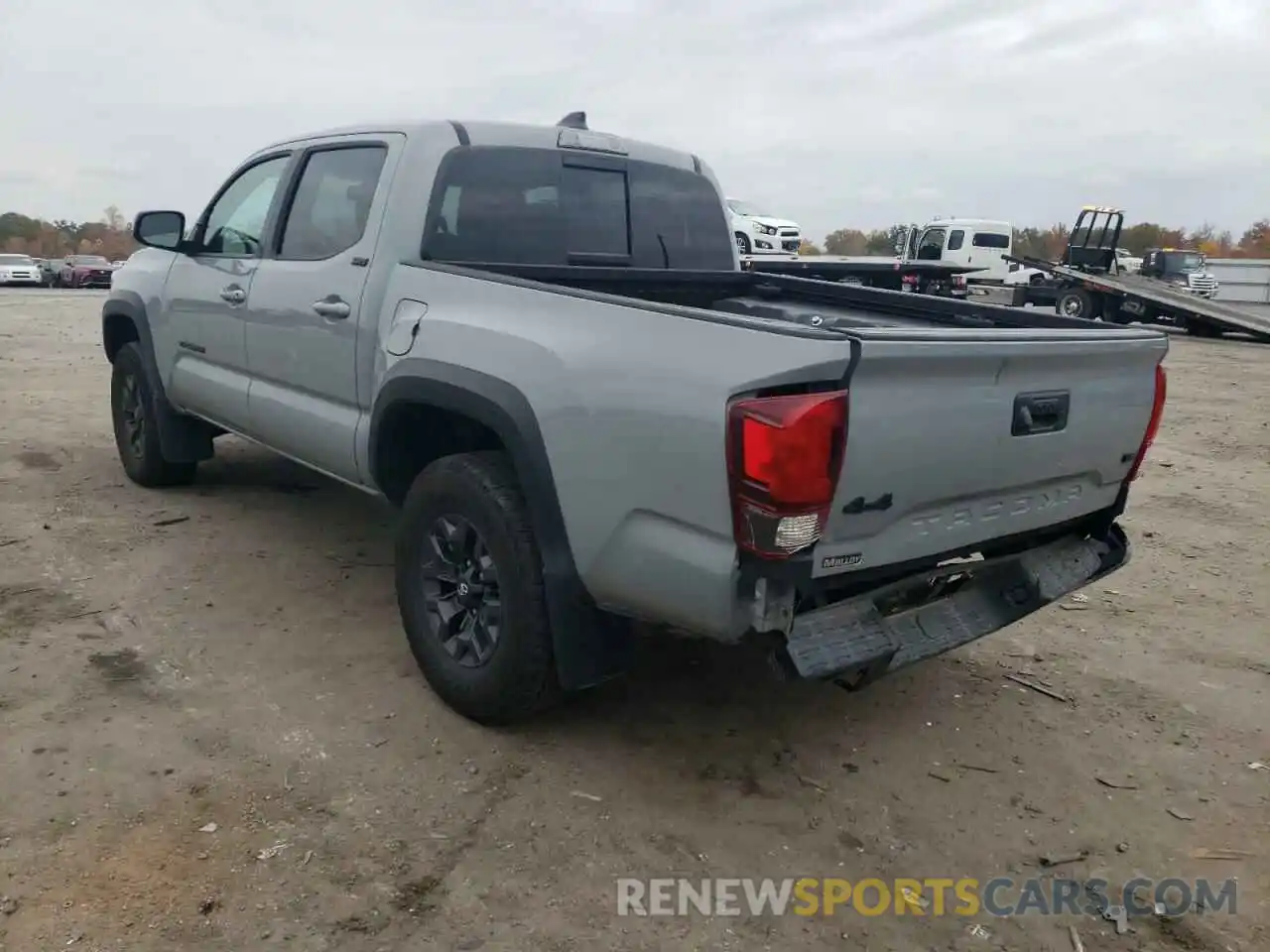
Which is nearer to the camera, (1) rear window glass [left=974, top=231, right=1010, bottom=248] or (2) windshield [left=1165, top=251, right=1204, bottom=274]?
(2) windshield [left=1165, top=251, right=1204, bottom=274]

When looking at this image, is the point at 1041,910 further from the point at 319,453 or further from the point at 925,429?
the point at 319,453

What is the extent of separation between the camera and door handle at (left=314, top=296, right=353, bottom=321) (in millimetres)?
3904

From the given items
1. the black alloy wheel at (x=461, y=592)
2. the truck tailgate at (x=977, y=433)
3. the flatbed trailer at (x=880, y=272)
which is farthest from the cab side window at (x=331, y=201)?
the flatbed trailer at (x=880, y=272)

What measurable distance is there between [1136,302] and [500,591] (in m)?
22.6

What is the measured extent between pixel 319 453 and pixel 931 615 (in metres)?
2.51

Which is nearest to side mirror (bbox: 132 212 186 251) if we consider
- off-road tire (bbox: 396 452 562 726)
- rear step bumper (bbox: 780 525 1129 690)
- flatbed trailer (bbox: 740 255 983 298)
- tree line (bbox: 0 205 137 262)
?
off-road tire (bbox: 396 452 562 726)

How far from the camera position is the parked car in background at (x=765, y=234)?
2650cm

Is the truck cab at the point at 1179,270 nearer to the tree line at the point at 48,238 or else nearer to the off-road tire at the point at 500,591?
the off-road tire at the point at 500,591

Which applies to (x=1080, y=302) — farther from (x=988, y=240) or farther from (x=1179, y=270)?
(x=1179, y=270)

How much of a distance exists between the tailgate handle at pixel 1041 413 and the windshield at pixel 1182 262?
31.2 meters

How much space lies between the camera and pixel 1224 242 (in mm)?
66875

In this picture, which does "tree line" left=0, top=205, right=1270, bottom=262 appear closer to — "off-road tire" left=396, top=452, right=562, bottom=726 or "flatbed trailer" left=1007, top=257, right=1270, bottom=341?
"flatbed trailer" left=1007, top=257, right=1270, bottom=341

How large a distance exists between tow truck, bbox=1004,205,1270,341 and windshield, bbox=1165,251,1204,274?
711cm

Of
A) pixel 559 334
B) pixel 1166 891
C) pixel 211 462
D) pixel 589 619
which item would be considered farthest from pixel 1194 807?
pixel 211 462
